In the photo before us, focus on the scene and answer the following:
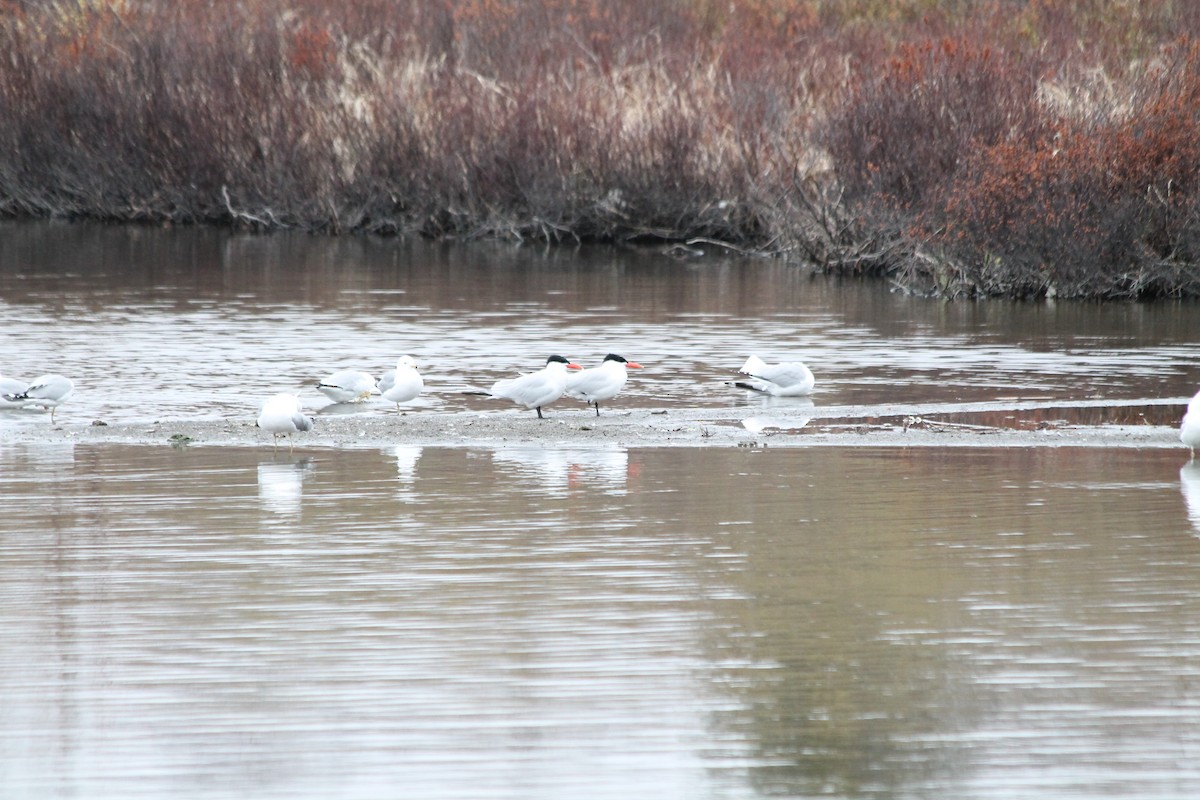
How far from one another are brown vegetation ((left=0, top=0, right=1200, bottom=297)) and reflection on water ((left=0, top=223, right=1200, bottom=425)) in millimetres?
845

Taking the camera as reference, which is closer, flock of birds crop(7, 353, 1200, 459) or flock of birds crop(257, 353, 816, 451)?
flock of birds crop(257, 353, 816, 451)

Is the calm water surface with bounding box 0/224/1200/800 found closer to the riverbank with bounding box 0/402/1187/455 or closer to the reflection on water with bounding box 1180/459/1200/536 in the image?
the reflection on water with bounding box 1180/459/1200/536

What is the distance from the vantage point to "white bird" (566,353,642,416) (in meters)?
11.3

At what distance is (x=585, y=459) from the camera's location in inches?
398

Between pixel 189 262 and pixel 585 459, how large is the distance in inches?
580

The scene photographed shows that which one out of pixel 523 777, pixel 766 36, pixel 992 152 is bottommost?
pixel 523 777

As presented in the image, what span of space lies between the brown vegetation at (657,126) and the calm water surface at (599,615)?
241 inches

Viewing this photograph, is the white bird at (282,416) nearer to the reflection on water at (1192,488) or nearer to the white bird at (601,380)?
the white bird at (601,380)

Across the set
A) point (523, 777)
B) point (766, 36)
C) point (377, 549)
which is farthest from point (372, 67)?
point (523, 777)

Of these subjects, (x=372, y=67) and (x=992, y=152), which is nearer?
(x=992, y=152)

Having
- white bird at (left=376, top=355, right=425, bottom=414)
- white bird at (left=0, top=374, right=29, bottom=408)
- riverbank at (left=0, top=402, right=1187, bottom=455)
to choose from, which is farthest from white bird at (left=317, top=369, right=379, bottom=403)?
white bird at (left=0, top=374, right=29, bottom=408)

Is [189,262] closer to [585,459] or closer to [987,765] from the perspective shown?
[585,459]

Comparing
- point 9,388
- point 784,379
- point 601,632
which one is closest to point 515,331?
point 784,379

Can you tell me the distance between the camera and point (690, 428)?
36.5ft
